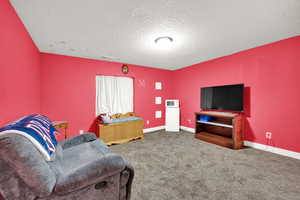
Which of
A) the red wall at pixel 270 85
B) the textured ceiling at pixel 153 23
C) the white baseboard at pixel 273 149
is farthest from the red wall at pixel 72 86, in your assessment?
the white baseboard at pixel 273 149

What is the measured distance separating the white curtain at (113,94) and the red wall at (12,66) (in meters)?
1.67

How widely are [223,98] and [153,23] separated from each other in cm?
261

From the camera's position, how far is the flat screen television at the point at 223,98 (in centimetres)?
278

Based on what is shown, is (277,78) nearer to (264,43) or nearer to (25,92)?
(264,43)

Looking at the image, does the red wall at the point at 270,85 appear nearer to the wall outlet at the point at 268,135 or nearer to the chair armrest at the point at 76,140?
the wall outlet at the point at 268,135

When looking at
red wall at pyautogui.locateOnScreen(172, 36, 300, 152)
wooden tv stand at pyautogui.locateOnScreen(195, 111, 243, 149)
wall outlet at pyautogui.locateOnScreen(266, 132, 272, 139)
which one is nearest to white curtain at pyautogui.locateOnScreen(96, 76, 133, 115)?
wooden tv stand at pyautogui.locateOnScreen(195, 111, 243, 149)

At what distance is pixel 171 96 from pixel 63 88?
3.75 m

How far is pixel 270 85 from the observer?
250 centimetres

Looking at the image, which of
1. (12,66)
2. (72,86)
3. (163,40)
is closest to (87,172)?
(12,66)

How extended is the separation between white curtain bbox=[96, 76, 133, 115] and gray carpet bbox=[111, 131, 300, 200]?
1.38 meters

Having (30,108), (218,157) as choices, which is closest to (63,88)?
(30,108)

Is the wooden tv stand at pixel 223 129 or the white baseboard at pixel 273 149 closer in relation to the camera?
the white baseboard at pixel 273 149

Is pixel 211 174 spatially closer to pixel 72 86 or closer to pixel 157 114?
pixel 157 114

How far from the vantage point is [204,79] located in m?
3.74
